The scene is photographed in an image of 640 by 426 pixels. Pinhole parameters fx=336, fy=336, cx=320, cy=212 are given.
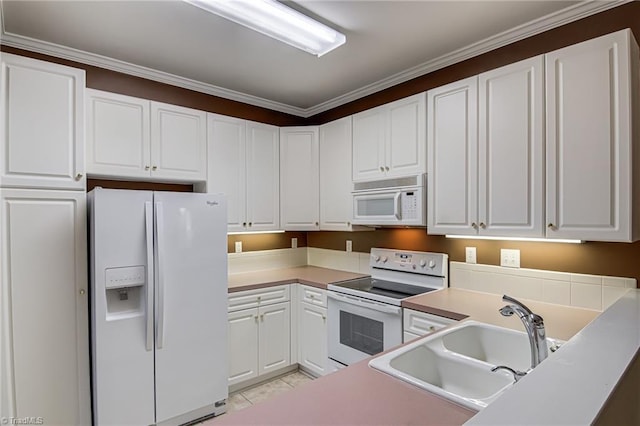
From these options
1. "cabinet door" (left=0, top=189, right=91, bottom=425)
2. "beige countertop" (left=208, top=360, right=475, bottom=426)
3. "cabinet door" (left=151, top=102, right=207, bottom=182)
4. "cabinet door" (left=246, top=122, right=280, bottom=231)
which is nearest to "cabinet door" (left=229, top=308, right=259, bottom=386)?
"cabinet door" (left=246, top=122, right=280, bottom=231)

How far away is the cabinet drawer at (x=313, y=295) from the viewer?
2840mm

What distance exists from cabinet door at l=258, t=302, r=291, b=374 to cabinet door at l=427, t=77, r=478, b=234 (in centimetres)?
152

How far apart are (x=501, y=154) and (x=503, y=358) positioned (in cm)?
114

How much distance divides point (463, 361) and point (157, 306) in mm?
1849

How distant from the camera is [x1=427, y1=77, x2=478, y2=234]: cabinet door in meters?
2.15

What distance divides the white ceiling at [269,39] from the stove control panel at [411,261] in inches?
58.0

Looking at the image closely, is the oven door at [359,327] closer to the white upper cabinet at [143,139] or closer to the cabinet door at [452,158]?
the cabinet door at [452,158]

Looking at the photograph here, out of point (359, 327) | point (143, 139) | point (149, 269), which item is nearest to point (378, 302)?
point (359, 327)

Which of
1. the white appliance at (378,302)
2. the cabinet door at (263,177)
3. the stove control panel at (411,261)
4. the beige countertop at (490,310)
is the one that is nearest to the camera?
the beige countertop at (490,310)

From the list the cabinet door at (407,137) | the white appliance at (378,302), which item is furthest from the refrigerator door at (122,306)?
the cabinet door at (407,137)

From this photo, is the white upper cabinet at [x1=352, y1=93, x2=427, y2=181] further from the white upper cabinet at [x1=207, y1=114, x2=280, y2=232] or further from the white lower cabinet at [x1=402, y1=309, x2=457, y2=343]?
the white lower cabinet at [x1=402, y1=309, x2=457, y2=343]

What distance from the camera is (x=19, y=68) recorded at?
1.91m

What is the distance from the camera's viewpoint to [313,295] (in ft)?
9.65

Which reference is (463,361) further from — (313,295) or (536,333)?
(313,295)
